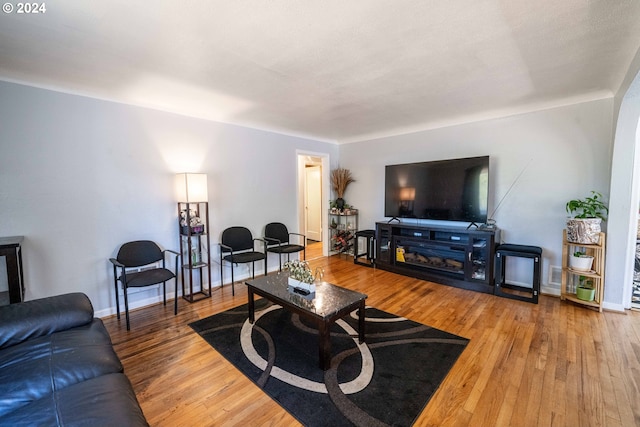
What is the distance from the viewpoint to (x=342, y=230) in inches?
220

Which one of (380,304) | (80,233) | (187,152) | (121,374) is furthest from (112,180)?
(380,304)

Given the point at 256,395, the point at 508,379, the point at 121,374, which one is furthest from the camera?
the point at 508,379

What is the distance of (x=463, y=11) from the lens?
158cm

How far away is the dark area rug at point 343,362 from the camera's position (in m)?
1.72

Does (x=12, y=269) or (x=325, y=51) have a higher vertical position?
(x=325, y=51)

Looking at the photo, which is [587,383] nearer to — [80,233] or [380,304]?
[380,304]

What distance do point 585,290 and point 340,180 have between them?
3.81m

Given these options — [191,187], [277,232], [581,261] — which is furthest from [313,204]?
[581,261]

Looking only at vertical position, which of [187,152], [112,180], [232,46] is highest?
[232,46]

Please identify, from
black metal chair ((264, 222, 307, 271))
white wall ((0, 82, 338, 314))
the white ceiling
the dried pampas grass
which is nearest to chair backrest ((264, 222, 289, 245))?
black metal chair ((264, 222, 307, 271))

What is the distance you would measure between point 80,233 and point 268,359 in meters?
2.34

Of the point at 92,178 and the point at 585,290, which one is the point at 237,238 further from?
the point at 585,290

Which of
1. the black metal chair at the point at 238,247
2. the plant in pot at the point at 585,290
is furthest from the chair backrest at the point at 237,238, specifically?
the plant in pot at the point at 585,290

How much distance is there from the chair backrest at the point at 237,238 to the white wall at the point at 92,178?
0.41ft
